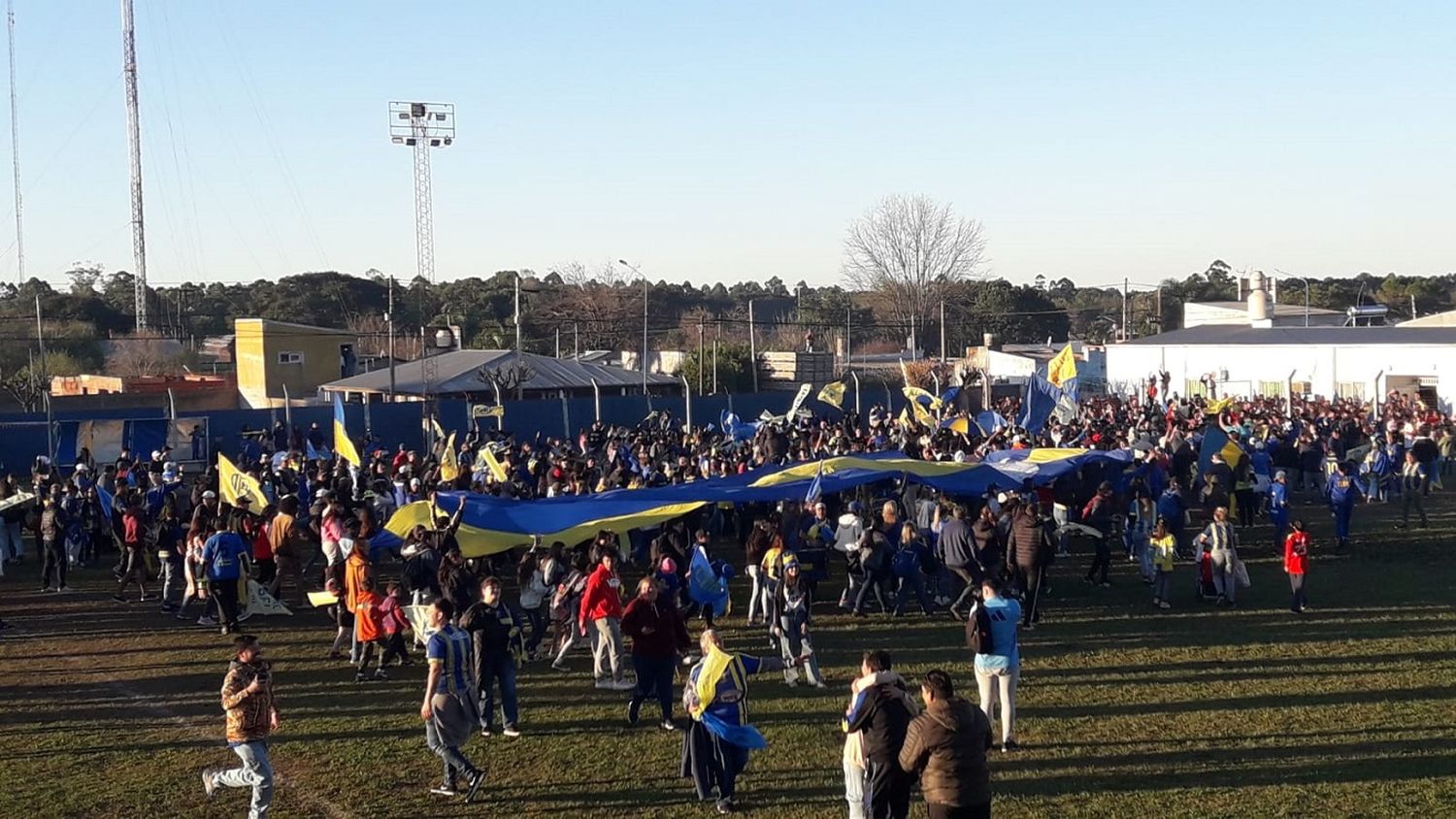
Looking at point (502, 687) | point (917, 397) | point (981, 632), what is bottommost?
point (502, 687)

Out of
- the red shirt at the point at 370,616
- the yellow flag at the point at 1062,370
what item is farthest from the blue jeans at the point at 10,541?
the yellow flag at the point at 1062,370

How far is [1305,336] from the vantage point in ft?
163

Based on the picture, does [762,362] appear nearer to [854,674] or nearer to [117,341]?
[117,341]

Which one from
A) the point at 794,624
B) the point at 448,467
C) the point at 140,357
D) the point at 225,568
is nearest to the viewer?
the point at 794,624

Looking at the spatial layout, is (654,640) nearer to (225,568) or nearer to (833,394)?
(225,568)

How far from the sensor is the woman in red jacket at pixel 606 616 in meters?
12.9

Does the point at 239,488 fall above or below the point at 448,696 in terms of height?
above

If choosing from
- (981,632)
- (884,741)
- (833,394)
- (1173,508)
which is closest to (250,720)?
(884,741)

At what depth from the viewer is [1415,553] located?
20.2 metres

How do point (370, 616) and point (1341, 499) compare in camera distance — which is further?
point (1341, 499)

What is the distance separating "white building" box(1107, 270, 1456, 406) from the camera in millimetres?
43344

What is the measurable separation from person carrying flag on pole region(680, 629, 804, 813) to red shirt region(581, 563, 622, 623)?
3426mm

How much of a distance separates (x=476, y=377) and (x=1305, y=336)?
2999 centimetres

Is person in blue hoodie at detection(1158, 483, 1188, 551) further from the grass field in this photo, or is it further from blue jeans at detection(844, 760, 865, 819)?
blue jeans at detection(844, 760, 865, 819)
